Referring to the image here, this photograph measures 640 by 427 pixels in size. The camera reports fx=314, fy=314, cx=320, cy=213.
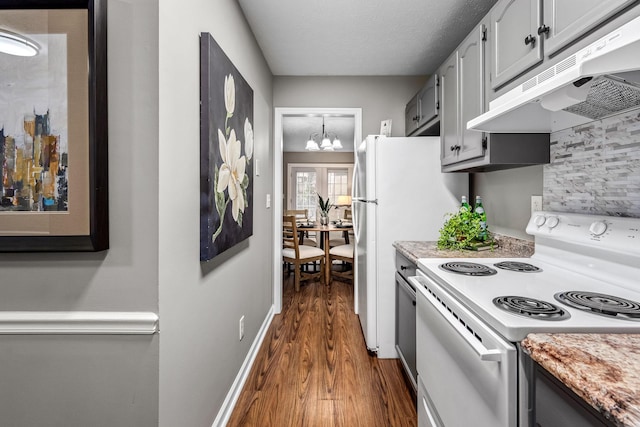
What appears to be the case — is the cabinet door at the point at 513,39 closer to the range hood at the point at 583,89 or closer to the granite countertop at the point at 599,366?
the range hood at the point at 583,89

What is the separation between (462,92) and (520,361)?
160cm

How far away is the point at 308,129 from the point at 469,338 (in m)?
5.26

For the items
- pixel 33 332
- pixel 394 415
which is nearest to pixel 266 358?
pixel 394 415

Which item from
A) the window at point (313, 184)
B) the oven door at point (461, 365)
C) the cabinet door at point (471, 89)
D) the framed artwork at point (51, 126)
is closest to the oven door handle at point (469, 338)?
the oven door at point (461, 365)

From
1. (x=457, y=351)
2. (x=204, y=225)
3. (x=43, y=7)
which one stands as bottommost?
(x=457, y=351)

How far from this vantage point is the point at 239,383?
189 cm

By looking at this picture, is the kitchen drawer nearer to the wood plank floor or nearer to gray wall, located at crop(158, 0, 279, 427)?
the wood plank floor

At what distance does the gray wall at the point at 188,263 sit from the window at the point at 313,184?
5573 mm

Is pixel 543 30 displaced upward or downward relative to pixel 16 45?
upward

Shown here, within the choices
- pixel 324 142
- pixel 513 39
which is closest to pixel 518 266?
pixel 513 39

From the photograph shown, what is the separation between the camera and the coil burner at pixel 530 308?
2.62ft

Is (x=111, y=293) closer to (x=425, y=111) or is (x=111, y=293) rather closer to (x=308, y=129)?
(x=425, y=111)

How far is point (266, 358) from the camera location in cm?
231

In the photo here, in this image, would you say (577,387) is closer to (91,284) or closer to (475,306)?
(475,306)
